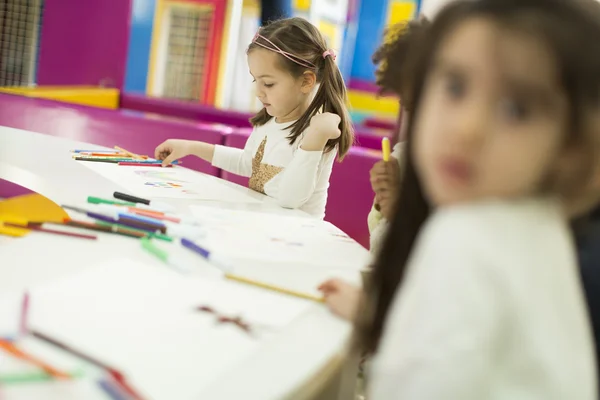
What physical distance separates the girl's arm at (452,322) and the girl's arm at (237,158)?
1.21m

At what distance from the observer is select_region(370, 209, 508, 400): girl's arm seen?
14.0 inches

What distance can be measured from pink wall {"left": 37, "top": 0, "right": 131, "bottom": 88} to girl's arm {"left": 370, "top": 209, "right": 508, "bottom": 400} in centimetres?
281

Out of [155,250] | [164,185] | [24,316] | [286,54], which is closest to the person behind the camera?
[24,316]

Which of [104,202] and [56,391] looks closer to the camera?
[56,391]

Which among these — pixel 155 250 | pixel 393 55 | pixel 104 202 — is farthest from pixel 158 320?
pixel 393 55

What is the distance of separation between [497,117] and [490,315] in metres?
0.12

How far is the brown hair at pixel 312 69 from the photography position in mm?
1407

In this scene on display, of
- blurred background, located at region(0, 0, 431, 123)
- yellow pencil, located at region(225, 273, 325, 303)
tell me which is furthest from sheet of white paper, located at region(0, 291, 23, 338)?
blurred background, located at region(0, 0, 431, 123)

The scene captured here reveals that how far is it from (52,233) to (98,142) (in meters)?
1.45

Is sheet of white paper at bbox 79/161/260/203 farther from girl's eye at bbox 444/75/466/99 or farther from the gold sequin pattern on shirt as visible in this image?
girl's eye at bbox 444/75/466/99

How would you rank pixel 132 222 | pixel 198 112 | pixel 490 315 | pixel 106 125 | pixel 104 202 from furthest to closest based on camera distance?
pixel 198 112 < pixel 106 125 < pixel 104 202 < pixel 132 222 < pixel 490 315

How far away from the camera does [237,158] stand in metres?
1.61

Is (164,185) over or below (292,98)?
below

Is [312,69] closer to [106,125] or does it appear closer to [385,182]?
[385,182]
